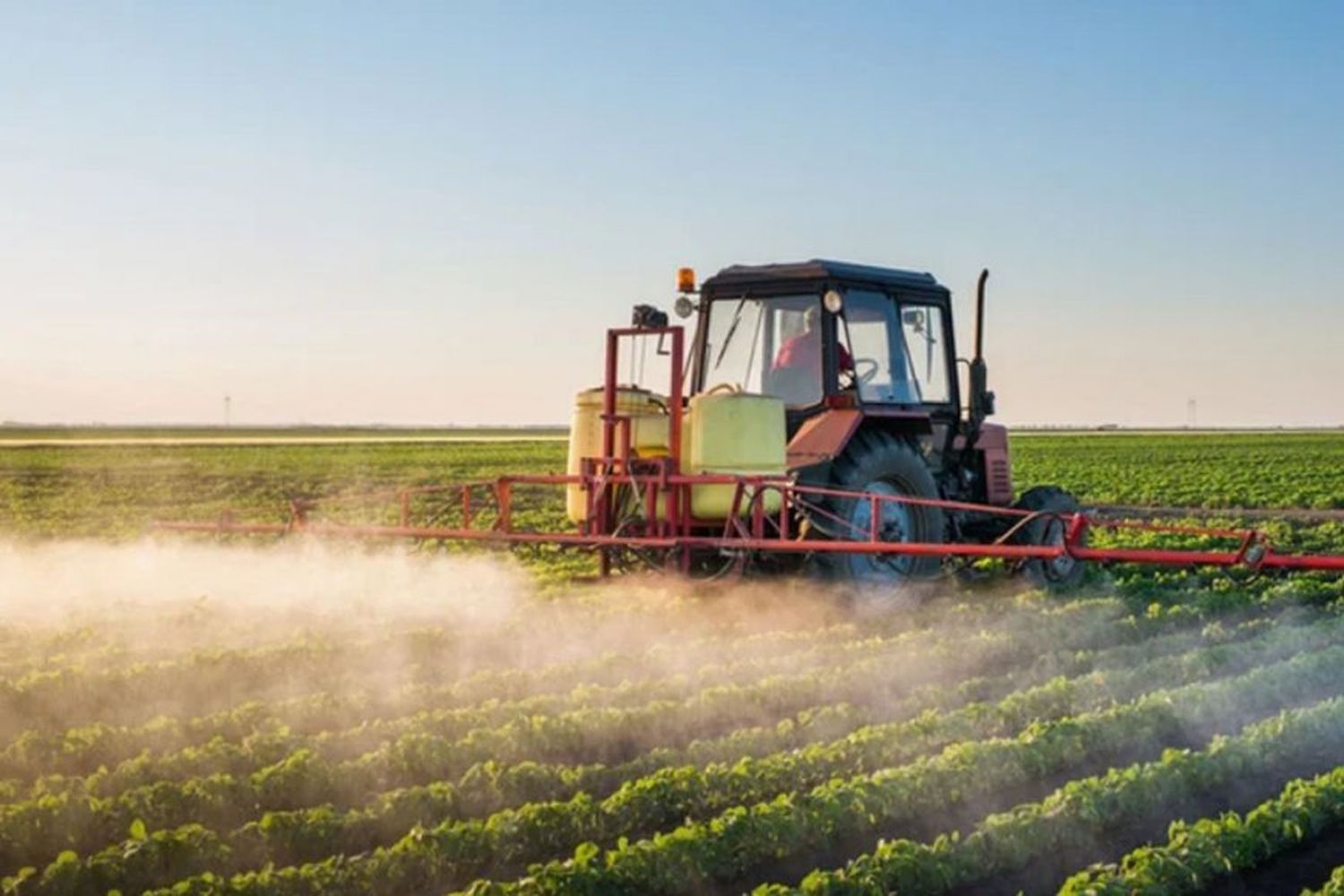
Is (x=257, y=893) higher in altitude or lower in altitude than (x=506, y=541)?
lower

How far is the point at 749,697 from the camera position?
823 cm

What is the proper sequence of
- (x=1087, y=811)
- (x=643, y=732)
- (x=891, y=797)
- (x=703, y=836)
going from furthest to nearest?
(x=643, y=732) < (x=891, y=797) < (x=1087, y=811) < (x=703, y=836)

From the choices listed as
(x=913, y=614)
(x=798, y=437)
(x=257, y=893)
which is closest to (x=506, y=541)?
(x=798, y=437)

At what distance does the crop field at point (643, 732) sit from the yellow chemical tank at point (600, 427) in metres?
0.78

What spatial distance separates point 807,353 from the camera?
11.0 metres

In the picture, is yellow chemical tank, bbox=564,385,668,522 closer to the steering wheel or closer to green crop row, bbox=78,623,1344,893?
the steering wheel

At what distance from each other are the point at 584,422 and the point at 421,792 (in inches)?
182

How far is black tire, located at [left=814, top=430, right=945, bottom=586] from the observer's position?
10.4m

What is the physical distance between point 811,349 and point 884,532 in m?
1.50

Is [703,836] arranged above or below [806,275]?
below

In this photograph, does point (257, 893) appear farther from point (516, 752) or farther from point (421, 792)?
point (516, 752)

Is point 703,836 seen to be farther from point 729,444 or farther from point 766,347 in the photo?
point 766,347

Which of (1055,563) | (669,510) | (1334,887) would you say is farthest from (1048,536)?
(1334,887)

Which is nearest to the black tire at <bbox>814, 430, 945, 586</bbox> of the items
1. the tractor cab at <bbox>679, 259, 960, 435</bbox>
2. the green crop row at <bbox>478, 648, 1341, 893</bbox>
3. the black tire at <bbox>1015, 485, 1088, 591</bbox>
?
the tractor cab at <bbox>679, 259, 960, 435</bbox>
